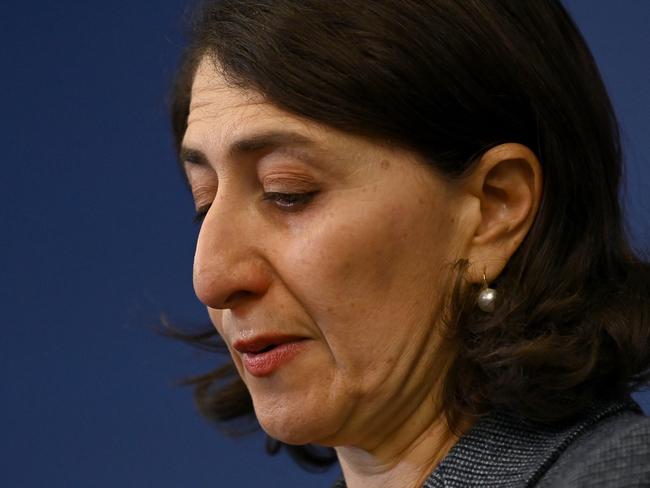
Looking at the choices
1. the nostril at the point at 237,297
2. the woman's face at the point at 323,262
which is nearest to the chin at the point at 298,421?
the woman's face at the point at 323,262

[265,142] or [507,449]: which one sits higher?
[265,142]

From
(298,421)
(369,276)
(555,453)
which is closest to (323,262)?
(369,276)

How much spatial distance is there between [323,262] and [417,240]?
0.33 feet

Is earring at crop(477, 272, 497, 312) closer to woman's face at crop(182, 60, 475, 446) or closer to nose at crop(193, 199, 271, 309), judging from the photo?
woman's face at crop(182, 60, 475, 446)

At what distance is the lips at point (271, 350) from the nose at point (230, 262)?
0.05 meters

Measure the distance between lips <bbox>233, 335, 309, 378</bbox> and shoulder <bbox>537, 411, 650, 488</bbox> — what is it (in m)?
0.28

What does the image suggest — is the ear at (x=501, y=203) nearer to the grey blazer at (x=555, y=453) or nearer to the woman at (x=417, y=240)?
the woman at (x=417, y=240)

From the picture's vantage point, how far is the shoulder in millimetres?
1209

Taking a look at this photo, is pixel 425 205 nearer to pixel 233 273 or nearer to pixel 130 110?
pixel 233 273

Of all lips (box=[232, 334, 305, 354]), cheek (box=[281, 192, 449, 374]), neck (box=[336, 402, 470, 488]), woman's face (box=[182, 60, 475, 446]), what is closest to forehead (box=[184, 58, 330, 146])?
woman's face (box=[182, 60, 475, 446])

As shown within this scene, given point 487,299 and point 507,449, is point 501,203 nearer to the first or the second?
point 487,299

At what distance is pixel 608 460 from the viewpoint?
123 centimetres

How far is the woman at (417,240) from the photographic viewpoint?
1.36m

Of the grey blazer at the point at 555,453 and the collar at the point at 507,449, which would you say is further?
the collar at the point at 507,449
